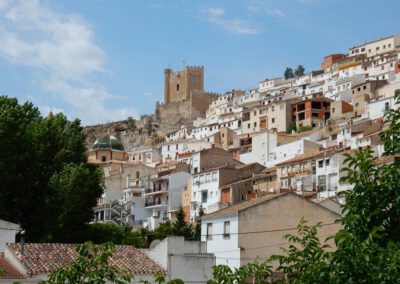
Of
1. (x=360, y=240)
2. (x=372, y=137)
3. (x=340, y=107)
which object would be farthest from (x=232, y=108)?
(x=360, y=240)

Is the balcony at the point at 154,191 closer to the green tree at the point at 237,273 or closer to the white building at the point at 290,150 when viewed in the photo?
the white building at the point at 290,150

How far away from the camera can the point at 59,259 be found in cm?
2531

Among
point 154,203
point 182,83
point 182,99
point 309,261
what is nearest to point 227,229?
point 309,261

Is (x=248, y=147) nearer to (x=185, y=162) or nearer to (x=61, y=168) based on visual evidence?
(x=185, y=162)

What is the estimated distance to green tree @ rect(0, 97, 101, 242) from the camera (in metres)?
38.2

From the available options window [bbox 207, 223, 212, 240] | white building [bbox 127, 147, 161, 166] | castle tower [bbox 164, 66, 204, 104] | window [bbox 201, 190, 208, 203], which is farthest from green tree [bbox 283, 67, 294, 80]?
A: window [bbox 207, 223, 212, 240]

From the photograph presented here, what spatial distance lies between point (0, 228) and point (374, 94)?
73.2 m

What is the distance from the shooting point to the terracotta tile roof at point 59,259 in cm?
2438

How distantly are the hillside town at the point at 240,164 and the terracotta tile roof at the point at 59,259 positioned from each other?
0.05 meters

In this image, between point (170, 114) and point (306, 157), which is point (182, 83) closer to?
point (170, 114)

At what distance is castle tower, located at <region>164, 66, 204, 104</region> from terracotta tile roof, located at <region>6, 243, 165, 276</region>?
126 meters

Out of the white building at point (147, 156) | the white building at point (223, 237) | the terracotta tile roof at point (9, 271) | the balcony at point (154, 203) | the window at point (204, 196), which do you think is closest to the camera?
the terracotta tile roof at point (9, 271)

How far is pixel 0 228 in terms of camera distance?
27.9 metres

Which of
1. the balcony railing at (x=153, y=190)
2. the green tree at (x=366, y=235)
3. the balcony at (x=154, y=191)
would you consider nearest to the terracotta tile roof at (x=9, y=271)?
the green tree at (x=366, y=235)
